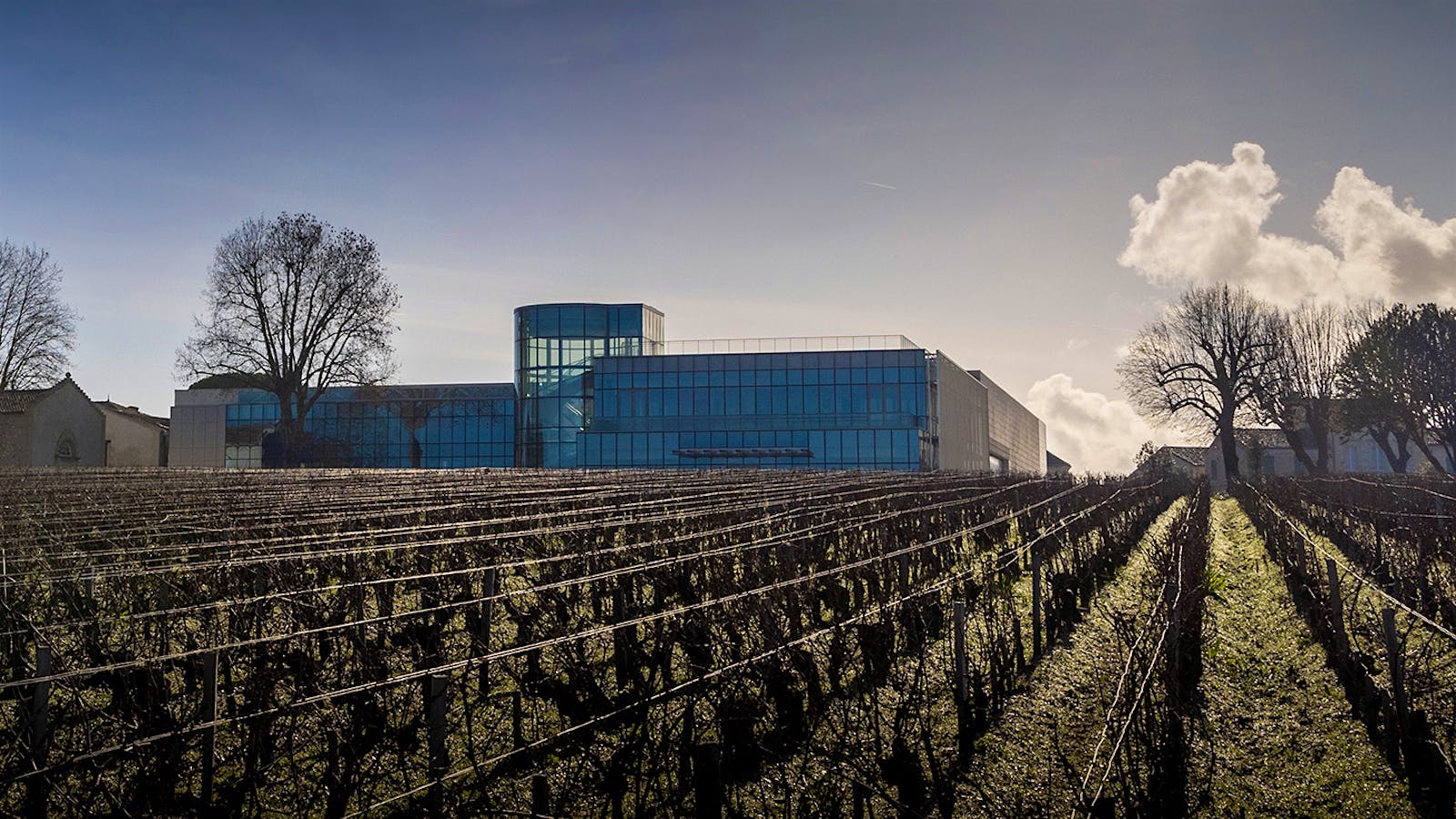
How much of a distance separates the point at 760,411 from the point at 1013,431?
51.6m

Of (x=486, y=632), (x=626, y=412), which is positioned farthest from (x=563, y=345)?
(x=486, y=632)

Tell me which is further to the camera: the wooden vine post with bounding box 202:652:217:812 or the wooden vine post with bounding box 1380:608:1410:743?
the wooden vine post with bounding box 1380:608:1410:743

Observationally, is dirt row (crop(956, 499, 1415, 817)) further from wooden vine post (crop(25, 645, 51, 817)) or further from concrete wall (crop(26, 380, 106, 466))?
concrete wall (crop(26, 380, 106, 466))

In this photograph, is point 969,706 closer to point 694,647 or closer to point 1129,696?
point 1129,696

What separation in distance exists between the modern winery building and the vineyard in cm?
5273

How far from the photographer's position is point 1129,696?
743 cm

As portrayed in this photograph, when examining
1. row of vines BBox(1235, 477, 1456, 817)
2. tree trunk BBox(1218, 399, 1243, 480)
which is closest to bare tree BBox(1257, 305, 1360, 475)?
tree trunk BBox(1218, 399, 1243, 480)

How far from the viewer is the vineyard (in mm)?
6172

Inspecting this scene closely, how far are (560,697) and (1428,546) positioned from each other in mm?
10988

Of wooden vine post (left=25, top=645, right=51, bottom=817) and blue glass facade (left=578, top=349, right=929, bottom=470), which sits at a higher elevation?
blue glass facade (left=578, top=349, right=929, bottom=470)

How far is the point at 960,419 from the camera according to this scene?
7831cm

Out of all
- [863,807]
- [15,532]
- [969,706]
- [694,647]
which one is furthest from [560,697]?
[15,532]

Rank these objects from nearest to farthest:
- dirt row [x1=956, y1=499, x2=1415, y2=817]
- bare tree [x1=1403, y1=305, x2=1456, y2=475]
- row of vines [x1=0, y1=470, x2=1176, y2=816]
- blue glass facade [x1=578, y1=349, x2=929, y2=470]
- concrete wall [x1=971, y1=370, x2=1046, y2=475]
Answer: row of vines [x1=0, y1=470, x2=1176, y2=816], dirt row [x1=956, y1=499, x2=1415, y2=817], bare tree [x1=1403, y1=305, x2=1456, y2=475], blue glass facade [x1=578, y1=349, x2=929, y2=470], concrete wall [x1=971, y1=370, x2=1046, y2=475]

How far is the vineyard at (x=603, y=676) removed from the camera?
243 inches
